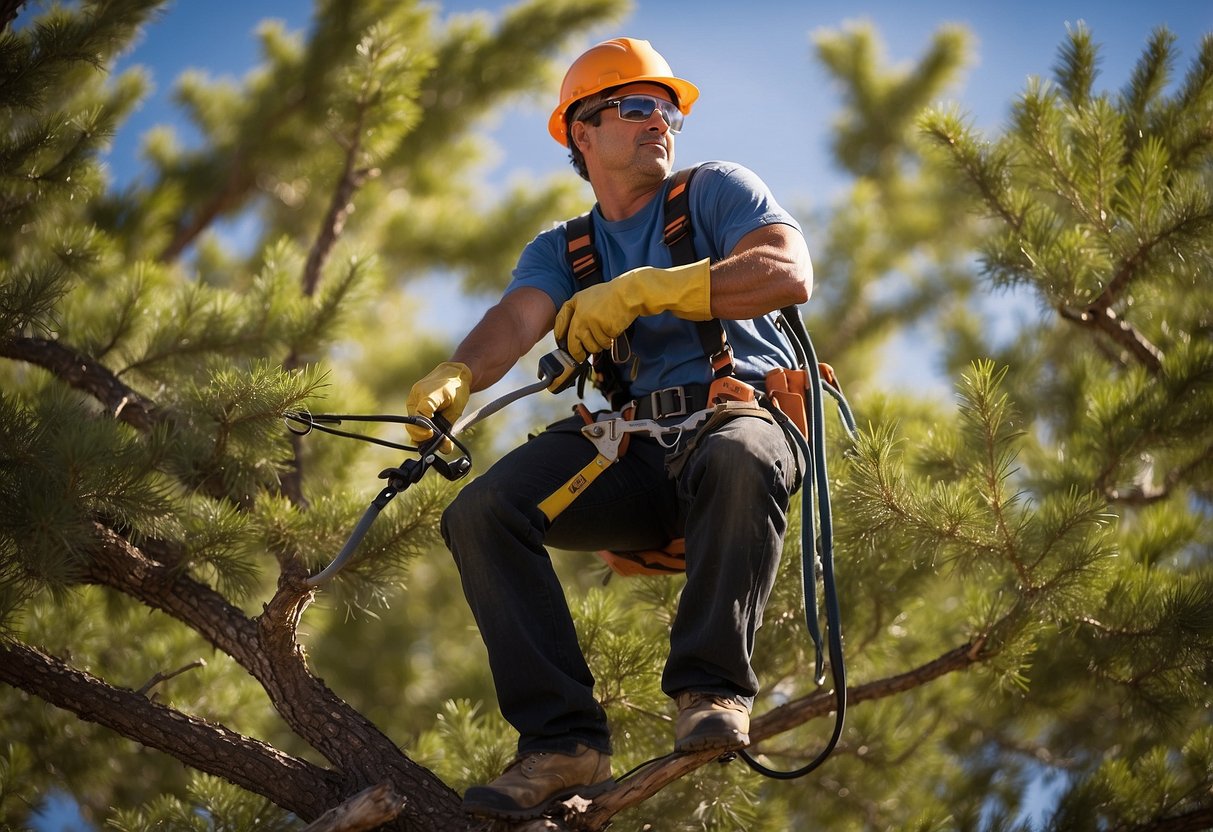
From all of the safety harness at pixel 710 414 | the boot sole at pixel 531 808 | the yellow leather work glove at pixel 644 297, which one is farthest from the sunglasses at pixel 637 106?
the boot sole at pixel 531 808

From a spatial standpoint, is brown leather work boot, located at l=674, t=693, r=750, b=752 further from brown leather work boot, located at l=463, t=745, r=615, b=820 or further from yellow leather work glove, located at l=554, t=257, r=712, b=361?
yellow leather work glove, located at l=554, t=257, r=712, b=361

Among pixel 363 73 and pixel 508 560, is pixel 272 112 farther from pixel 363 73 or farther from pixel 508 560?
pixel 508 560

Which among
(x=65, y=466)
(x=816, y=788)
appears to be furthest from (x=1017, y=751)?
(x=65, y=466)

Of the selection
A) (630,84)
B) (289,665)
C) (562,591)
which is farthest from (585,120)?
(289,665)

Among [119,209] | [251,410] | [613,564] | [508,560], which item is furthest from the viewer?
[119,209]

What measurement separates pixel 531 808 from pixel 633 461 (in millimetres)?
791

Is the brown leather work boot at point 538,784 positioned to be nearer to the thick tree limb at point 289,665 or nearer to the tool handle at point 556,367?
the thick tree limb at point 289,665

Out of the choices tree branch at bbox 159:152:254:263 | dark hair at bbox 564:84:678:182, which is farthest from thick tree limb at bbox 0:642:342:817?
tree branch at bbox 159:152:254:263

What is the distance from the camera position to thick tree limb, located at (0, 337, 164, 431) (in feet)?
10.5

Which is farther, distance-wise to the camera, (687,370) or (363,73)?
(363,73)

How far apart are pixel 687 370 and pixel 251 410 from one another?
0.95 meters

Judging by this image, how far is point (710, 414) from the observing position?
8.16 feet

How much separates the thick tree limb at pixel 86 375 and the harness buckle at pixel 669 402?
1.36 meters

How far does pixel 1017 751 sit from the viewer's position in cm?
461
